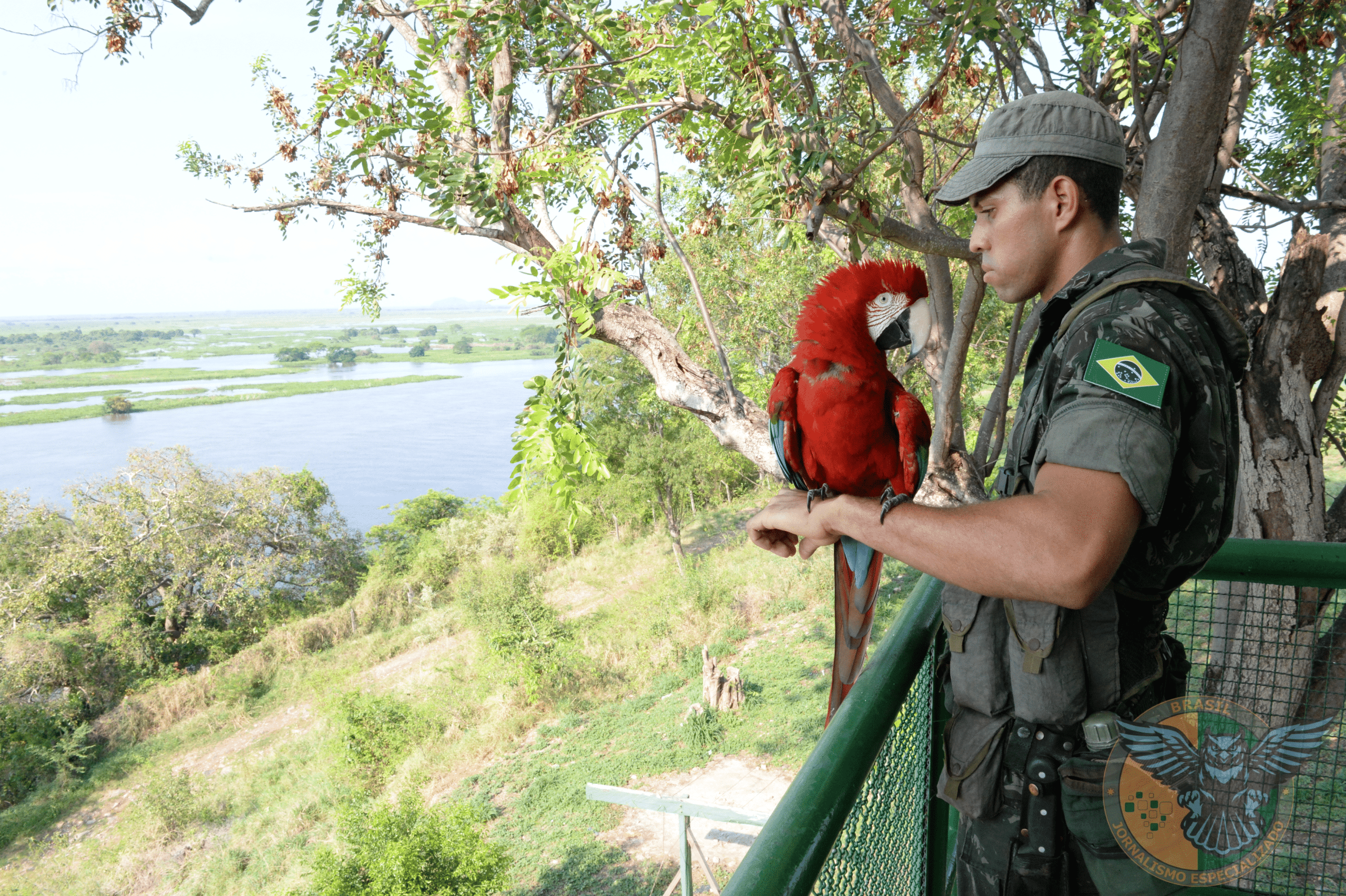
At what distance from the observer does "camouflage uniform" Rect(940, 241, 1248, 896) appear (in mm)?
748

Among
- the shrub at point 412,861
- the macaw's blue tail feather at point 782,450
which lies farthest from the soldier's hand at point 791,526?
the shrub at point 412,861

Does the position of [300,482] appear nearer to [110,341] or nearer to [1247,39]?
[1247,39]

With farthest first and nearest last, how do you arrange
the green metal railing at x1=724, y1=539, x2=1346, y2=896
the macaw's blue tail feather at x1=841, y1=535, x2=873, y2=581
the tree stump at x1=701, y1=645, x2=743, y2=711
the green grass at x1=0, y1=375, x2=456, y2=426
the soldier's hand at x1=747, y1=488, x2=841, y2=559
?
the green grass at x1=0, y1=375, x2=456, y2=426 < the tree stump at x1=701, y1=645, x2=743, y2=711 < the macaw's blue tail feather at x1=841, y1=535, x2=873, y2=581 < the soldier's hand at x1=747, y1=488, x2=841, y2=559 < the green metal railing at x1=724, y1=539, x2=1346, y2=896

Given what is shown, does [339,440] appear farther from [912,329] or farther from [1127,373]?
[1127,373]

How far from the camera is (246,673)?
69.1 feet

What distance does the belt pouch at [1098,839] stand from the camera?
0.95 metres

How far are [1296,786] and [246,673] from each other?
79.9ft

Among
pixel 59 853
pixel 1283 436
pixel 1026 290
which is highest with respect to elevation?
pixel 1026 290

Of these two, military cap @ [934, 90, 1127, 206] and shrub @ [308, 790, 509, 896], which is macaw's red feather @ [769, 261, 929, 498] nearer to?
military cap @ [934, 90, 1127, 206]

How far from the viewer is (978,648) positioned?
108 cm

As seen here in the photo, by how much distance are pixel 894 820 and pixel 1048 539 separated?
0.62 m

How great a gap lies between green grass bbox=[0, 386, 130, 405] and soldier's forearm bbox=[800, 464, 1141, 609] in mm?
74211

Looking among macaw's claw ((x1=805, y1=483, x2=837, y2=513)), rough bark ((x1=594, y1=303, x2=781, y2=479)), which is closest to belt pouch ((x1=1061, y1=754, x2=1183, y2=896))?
macaw's claw ((x1=805, y1=483, x2=837, y2=513))

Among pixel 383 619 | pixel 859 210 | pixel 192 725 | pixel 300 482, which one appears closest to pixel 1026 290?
pixel 859 210
